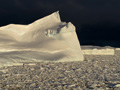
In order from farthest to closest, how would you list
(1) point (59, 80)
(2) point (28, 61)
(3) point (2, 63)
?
1. (2) point (28, 61)
2. (3) point (2, 63)
3. (1) point (59, 80)

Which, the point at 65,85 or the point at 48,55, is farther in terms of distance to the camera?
the point at 48,55

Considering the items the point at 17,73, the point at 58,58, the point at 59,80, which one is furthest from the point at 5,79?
the point at 58,58

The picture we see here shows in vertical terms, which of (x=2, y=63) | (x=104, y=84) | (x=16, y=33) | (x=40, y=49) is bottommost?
(x=104, y=84)

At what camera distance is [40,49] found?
11008mm

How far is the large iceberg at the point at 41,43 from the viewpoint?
10.2 m

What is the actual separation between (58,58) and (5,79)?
15.1 feet

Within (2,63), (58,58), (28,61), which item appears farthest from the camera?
(58,58)

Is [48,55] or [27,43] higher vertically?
[27,43]

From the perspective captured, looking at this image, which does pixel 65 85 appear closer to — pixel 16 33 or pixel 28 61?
pixel 28 61

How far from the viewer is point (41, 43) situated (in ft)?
37.7

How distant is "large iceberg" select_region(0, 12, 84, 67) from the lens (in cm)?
1025

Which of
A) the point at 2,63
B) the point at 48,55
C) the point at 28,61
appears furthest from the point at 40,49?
the point at 2,63

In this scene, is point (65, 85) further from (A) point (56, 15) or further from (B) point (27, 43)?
(A) point (56, 15)

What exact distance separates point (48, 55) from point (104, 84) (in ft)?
17.8
